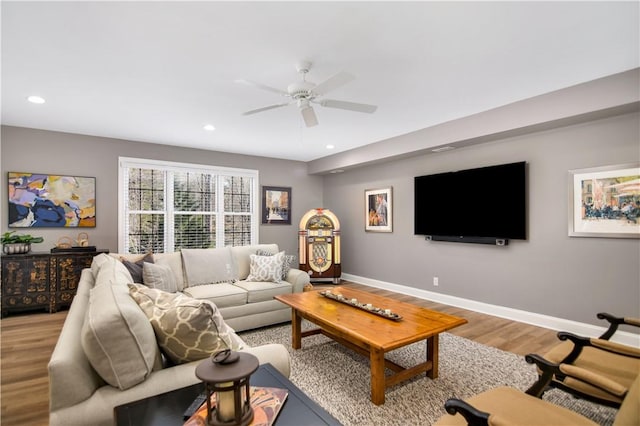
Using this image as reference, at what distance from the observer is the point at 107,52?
2498mm

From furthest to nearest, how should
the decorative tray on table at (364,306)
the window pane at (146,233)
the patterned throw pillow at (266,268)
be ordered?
1. the window pane at (146,233)
2. the patterned throw pillow at (266,268)
3. the decorative tray on table at (364,306)

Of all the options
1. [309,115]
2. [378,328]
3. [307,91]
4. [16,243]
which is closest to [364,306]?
[378,328]

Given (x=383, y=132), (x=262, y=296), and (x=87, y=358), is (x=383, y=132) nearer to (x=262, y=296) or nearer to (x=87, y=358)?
(x=262, y=296)

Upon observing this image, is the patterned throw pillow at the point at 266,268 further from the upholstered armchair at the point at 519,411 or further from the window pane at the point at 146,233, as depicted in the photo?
the upholstered armchair at the point at 519,411

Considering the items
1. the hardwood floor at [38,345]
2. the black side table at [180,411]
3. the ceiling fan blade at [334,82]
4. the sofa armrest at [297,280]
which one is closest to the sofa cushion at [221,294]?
the sofa armrest at [297,280]

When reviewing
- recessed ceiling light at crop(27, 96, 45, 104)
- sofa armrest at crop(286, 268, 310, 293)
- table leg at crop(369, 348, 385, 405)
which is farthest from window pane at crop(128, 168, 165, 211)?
table leg at crop(369, 348, 385, 405)

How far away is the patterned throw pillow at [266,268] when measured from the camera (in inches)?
162

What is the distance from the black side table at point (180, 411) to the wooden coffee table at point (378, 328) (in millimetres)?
970

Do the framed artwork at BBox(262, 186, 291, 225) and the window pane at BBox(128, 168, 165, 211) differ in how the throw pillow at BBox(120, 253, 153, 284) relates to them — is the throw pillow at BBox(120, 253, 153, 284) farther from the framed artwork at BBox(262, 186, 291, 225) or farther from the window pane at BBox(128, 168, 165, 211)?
the framed artwork at BBox(262, 186, 291, 225)

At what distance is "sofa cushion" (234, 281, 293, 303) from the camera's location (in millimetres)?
3710

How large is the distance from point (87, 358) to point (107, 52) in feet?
7.64

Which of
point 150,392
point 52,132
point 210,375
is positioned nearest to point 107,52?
point 150,392

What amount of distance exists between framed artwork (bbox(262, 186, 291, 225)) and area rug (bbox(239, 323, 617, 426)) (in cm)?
352

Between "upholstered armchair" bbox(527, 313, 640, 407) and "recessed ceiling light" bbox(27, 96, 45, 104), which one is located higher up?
"recessed ceiling light" bbox(27, 96, 45, 104)
